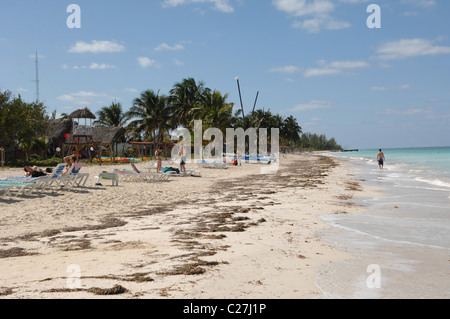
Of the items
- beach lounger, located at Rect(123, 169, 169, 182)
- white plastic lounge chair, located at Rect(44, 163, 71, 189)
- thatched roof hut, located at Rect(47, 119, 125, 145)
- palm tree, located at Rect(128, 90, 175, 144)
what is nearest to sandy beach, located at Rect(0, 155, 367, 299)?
white plastic lounge chair, located at Rect(44, 163, 71, 189)

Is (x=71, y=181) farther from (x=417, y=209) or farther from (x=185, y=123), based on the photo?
(x=185, y=123)

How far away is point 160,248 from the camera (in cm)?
496

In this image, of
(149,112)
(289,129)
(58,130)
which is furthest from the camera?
(289,129)

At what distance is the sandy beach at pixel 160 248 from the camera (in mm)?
3471

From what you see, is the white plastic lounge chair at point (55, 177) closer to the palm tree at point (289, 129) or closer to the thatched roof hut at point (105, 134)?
the thatched roof hut at point (105, 134)

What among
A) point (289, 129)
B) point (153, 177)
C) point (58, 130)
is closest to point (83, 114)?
point (58, 130)

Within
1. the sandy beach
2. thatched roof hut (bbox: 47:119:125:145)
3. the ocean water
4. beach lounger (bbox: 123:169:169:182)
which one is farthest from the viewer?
thatched roof hut (bbox: 47:119:125:145)

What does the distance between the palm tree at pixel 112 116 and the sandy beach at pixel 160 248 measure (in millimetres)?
40837

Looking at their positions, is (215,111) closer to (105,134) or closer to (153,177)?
(105,134)

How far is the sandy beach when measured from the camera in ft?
11.4

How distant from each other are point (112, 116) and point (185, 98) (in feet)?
34.6

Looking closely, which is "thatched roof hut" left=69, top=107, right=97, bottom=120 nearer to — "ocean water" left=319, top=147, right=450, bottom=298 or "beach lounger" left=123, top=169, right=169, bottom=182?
"beach lounger" left=123, top=169, right=169, bottom=182

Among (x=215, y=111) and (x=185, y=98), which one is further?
(x=185, y=98)

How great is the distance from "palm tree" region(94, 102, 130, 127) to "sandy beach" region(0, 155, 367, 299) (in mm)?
40837
